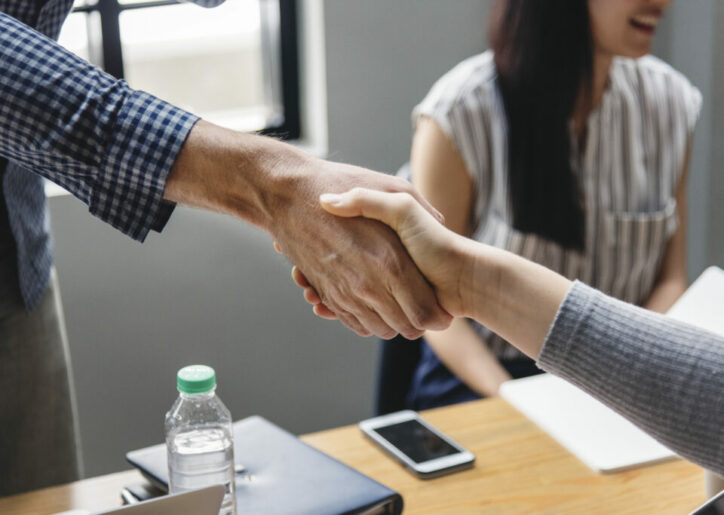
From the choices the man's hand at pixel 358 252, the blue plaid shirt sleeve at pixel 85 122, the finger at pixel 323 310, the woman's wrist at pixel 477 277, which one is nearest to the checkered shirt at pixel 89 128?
the blue plaid shirt sleeve at pixel 85 122

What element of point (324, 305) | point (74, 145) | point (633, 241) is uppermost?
point (74, 145)

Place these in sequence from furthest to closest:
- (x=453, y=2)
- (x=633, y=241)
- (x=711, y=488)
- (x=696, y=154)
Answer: (x=696, y=154), (x=453, y=2), (x=633, y=241), (x=711, y=488)

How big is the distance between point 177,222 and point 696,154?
4.88 ft

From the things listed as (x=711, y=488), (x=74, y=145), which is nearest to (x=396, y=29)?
(x=74, y=145)

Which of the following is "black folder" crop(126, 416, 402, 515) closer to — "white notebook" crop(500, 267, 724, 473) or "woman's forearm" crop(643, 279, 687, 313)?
"white notebook" crop(500, 267, 724, 473)

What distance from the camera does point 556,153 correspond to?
1905 mm

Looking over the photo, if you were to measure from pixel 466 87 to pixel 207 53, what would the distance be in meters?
0.98

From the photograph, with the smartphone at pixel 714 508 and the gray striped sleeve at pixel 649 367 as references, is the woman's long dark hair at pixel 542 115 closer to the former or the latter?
the gray striped sleeve at pixel 649 367

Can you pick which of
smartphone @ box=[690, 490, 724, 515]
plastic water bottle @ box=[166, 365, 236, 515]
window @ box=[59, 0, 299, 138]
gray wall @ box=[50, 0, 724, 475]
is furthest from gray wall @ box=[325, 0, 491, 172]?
smartphone @ box=[690, 490, 724, 515]

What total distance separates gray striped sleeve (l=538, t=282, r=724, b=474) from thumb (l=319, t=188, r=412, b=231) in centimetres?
26

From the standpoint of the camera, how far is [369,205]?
1235 millimetres

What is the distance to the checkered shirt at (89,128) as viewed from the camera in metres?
1.16

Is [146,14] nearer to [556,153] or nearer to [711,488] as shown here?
[556,153]

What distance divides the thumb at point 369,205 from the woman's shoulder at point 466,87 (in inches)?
28.1
